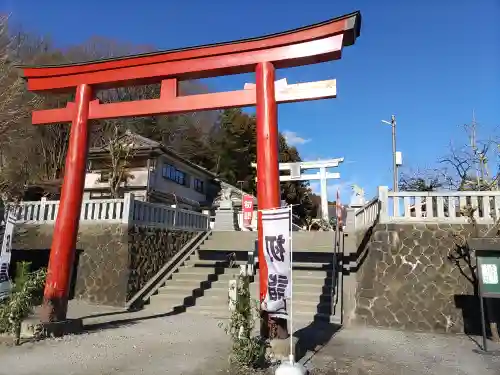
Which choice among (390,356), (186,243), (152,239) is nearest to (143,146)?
(186,243)

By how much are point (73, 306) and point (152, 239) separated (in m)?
3.36

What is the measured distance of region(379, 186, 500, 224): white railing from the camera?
33.6ft

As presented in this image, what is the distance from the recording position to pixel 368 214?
12.9 meters

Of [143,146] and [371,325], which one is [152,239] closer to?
[371,325]

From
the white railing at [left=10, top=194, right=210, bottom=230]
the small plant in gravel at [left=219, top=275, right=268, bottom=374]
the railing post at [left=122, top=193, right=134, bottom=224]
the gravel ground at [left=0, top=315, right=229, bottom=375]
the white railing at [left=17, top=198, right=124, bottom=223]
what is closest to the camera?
the small plant in gravel at [left=219, top=275, right=268, bottom=374]

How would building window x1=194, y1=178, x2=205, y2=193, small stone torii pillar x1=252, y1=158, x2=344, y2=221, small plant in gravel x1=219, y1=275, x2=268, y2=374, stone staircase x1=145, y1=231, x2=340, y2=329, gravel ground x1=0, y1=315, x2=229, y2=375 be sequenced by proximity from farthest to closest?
building window x1=194, y1=178, x2=205, y2=193, small stone torii pillar x1=252, y1=158, x2=344, y2=221, stone staircase x1=145, y1=231, x2=340, y2=329, gravel ground x1=0, y1=315, x2=229, y2=375, small plant in gravel x1=219, y1=275, x2=268, y2=374

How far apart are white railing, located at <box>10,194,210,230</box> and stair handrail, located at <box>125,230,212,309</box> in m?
1.14

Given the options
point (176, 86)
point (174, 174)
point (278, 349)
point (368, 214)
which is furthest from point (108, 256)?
point (174, 174)

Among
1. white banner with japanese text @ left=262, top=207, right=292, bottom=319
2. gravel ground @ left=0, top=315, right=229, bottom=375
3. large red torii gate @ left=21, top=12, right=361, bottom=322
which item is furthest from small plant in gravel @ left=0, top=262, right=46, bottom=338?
white banner with japanese text @ left=262, top=207, right=292, bottom=319

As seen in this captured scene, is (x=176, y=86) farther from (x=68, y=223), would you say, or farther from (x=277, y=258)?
(x=277, y=258)

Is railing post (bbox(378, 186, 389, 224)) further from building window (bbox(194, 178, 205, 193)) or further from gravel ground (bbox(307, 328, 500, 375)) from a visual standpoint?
building window (bbox(194, 178, 205, 193))

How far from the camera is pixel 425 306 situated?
10.1 metres

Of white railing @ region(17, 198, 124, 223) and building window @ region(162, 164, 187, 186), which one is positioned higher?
building window @ region(162, 164, 187, 186)

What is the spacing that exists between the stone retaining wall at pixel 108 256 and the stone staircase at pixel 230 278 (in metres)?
0.98
